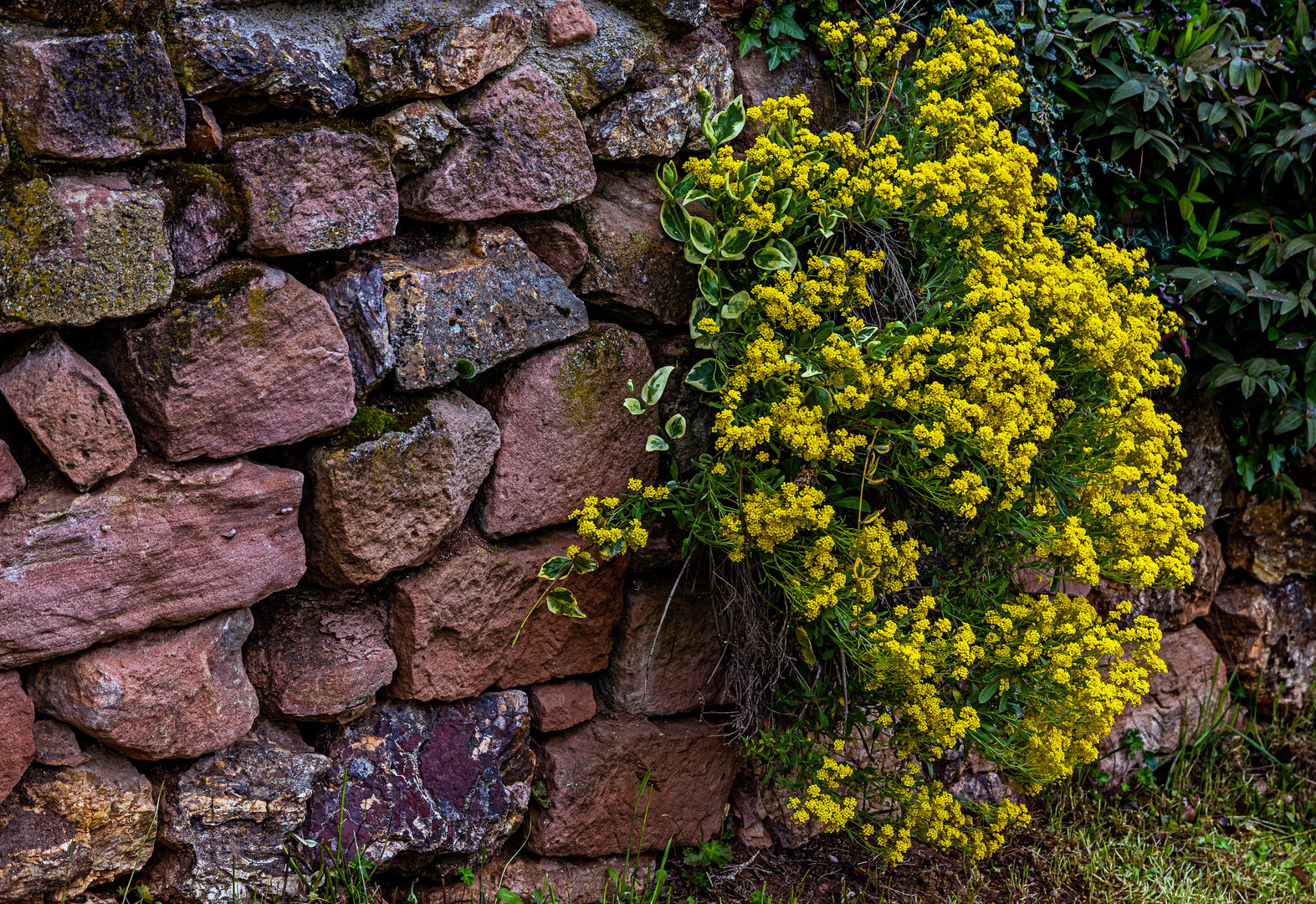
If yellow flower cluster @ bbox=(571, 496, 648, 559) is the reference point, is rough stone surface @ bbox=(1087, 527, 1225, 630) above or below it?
below

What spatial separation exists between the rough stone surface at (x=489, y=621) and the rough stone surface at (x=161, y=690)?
318mm

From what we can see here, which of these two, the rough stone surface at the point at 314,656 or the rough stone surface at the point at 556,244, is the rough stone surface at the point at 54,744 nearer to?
the rough stone surface at the point at 314,656

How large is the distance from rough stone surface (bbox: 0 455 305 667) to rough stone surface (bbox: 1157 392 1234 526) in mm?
2507

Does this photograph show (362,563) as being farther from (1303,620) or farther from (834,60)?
(1303,620)

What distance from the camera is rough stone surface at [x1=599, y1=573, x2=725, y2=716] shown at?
2.35m

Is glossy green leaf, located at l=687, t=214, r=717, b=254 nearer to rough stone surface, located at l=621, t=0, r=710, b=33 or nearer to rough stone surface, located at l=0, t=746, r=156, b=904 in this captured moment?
rough stone surface, located at l=621, t=0, r=710, b=33

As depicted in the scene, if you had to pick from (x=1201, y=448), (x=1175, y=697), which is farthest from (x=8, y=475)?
(x=1175, y=697)

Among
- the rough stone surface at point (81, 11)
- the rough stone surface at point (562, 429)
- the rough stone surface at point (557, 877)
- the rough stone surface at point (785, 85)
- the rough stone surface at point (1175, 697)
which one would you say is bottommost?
the rough stone surface at point (1175, 697)

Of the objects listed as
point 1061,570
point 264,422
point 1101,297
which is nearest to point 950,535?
point 1061,570

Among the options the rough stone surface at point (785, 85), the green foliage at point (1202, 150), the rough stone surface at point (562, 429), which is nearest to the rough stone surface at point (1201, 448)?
the green foliage at point (1202, 150)

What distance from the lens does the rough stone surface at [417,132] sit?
1842 millimetres

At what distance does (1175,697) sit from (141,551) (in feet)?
9.88

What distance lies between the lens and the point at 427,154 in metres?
1.88

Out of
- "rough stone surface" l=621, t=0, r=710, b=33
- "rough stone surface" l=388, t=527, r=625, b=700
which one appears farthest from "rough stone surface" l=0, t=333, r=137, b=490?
"rough stone surface" l=621, t=0, r=710, b=33
